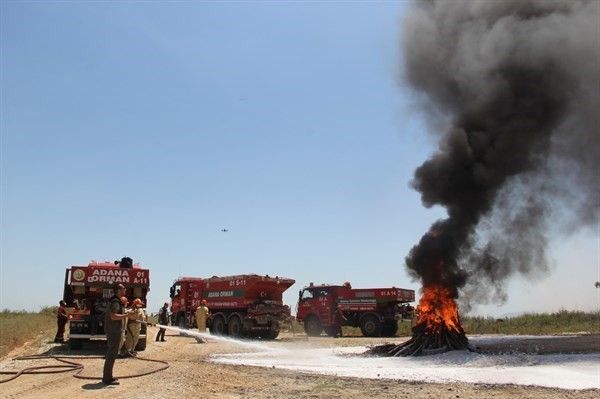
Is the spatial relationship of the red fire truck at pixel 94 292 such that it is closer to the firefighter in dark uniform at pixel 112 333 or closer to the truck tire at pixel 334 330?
the firefighter in dark uniform at pixel 112 333

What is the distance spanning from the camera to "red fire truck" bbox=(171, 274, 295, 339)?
2314 cm

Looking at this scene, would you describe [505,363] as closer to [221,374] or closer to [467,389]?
[467,389]

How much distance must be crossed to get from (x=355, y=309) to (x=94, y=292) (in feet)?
50.6

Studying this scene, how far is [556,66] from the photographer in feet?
58.0

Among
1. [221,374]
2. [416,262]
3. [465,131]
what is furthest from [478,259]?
[221,374]

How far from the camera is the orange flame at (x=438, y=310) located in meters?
16.1

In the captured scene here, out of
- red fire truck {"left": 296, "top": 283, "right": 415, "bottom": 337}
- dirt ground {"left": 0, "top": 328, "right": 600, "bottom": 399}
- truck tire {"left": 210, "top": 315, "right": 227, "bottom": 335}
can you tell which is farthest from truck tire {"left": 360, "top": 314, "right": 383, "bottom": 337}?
dirt ground {"left": 0, "top": 328, "right": 600, "bottom": 399}

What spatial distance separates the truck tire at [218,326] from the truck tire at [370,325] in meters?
7.66

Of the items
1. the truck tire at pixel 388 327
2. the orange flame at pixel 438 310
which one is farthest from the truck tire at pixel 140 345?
the truck tire at pixel 388 327

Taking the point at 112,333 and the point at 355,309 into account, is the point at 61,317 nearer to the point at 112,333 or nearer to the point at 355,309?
the point at 112,333

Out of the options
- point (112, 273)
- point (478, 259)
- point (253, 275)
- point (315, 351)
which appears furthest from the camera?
point (253, 275)

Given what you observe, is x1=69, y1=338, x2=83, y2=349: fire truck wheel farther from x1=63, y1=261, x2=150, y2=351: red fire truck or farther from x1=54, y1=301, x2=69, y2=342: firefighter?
x1=54, y1=301, x2=69, y2=342: firefighter

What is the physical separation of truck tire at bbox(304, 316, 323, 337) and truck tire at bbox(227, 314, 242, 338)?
6.21 meters

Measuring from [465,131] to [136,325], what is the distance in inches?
484
